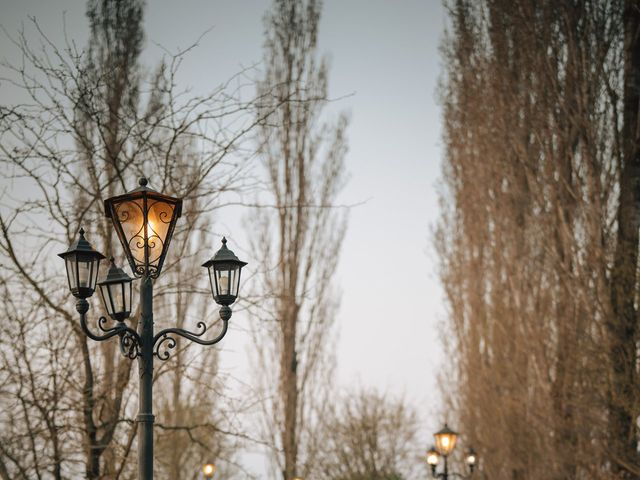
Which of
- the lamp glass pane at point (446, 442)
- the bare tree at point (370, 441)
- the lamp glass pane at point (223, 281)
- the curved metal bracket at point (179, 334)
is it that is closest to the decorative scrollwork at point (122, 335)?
the curved metal bracket at point (179, 334)

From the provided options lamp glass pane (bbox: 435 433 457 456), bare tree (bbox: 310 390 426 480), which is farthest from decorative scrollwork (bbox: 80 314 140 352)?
bare tree (bbox: 310 390 426 480)

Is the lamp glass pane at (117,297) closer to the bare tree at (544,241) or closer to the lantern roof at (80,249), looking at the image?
the lantern roof at (80,249)

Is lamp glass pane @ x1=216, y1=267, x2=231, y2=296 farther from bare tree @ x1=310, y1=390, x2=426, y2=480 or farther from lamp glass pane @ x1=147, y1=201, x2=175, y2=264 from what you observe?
A: bare tree @ x1=310, y1=390, x2=426, y2=480

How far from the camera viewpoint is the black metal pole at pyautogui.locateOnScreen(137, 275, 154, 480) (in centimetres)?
384

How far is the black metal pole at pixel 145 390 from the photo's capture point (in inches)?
151

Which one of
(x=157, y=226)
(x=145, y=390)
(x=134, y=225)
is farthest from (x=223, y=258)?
(x=145, y=390)

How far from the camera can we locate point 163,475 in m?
6.16

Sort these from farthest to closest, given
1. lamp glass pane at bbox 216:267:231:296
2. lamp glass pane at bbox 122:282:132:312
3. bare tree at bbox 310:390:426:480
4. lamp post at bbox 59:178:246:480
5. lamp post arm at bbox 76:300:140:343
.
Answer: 1. bare tree at bbox 310:390:426:480
2. lamp glass pane at bbox 216:267:231:296
3. lamp glass pane at bbox 122:282:132:312
4. lamp post at bbox 59:178:246:480
5. lamp post arm at bbox 76:300:140:343

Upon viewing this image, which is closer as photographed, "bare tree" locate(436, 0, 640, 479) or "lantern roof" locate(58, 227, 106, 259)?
"lantern roof" locate(58, 227, 106, 259)

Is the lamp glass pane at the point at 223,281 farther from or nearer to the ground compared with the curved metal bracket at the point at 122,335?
farther from the ground

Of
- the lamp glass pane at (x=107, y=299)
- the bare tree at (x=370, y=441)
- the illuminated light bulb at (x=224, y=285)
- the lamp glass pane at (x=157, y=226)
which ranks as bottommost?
the bare tree at (x=370, y=441)

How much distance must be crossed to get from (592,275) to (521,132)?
3.96 m

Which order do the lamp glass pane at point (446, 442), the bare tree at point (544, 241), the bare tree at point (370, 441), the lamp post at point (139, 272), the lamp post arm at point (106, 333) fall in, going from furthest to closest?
the bare tree at point (370, 441) < the lamp glass pane at point (446, 442) < the bare tree at point (544, 241) < the lamp post at point (139, 272) < the lamp post arm at point (106, 333)

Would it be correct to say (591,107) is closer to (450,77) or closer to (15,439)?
(450,77)
